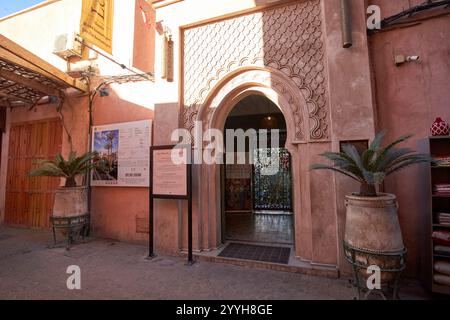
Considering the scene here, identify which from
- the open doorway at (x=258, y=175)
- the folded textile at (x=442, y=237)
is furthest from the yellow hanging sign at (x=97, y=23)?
the folded textile at (x=442, y=237)

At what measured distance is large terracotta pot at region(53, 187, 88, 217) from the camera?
484 centimetres

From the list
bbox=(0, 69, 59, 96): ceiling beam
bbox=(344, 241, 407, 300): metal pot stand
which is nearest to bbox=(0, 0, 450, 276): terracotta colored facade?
bbox=(344, 241, 407, 300): metal pot stand

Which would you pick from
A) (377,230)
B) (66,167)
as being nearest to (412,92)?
(377,230)

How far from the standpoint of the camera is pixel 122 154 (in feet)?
→ 17.8

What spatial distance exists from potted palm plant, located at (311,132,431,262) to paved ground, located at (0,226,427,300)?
85 cm

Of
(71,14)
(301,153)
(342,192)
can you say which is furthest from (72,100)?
(342,192)

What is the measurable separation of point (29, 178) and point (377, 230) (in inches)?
342

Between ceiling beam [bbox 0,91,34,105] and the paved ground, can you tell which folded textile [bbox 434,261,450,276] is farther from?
ceiling beam [bbox 0,91,34,105]

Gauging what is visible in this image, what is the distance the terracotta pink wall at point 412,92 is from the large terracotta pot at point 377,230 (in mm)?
1033

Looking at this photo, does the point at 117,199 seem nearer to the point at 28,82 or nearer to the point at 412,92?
the point at 28,82

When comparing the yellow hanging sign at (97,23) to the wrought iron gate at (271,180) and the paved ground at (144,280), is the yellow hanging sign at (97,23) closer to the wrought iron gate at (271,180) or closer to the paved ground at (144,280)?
the paved ground at (144,280)

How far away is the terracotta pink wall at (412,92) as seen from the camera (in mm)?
3391

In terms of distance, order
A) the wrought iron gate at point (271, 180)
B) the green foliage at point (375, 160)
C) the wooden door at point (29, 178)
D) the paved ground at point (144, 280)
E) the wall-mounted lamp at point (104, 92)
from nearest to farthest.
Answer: the green foliage at point (375, 160)
the paved ground at point (144, 280)
the wall-mounted lamp at point (104, 92)
the wooden door at point (29, 178)
the wrought iron gate at point (271, 180)

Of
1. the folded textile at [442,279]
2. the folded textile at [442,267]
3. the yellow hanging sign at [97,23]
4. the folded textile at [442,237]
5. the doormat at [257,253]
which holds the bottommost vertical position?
the doormat at [257,253]
